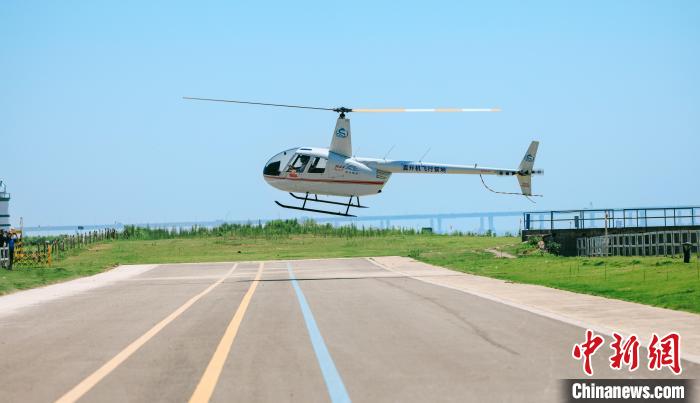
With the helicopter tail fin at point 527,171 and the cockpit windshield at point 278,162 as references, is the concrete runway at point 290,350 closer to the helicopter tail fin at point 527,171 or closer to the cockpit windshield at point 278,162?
the cockpit windshield at point 278,162

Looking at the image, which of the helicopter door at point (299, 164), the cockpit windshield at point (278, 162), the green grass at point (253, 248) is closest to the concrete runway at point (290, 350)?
the helicopter door at point (299, 164)

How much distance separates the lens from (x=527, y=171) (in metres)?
43.0

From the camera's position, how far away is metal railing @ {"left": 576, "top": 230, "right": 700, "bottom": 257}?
141 ft

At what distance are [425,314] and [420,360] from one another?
21.8 ft

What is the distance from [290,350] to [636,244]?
33.5 m

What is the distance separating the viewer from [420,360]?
39.4 ft

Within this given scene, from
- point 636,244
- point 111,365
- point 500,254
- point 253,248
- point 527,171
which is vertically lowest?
point 111,365

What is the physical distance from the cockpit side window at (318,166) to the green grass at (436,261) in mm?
6642

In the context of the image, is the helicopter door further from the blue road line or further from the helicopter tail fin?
the blue road line

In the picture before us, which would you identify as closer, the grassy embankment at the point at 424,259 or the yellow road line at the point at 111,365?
the yellow road line at the point at 111,365

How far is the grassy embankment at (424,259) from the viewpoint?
23.0m

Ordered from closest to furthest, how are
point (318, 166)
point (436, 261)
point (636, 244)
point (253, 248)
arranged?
point (318, 166) → point (636, 244) → point (436, 261) → point (253, 248)

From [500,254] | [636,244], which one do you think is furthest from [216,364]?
[500,254]

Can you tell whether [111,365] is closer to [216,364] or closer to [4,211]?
[216,364]
